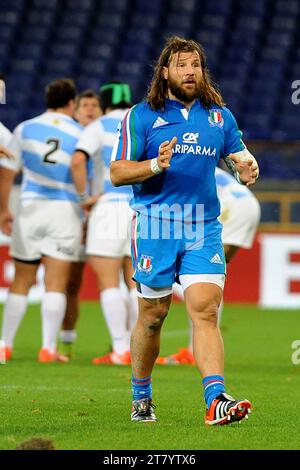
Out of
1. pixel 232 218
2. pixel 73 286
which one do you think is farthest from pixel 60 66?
pixel 232 218

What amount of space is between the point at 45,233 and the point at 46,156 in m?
0.63

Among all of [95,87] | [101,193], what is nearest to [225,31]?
[95,87]

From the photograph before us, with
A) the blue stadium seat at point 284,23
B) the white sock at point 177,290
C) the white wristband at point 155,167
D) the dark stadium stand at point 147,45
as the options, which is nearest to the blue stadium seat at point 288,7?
the dark stadium stand at point 147,45

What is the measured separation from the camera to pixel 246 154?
6012 millimetres

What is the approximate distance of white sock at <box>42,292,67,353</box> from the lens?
9312 mm

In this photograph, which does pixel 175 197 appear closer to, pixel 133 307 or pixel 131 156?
pixel 131 156

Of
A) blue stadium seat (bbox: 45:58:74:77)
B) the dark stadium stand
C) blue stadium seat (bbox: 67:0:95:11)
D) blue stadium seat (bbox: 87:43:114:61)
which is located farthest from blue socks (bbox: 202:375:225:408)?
blue stadium seat (bbox: 67:0:95:11)

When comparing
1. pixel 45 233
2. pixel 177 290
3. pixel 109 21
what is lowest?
pixel 177 290

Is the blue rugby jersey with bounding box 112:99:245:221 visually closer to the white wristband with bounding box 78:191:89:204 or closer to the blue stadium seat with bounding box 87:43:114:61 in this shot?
the white wristband with bounding box 78:191:89:204

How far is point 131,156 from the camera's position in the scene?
580cm

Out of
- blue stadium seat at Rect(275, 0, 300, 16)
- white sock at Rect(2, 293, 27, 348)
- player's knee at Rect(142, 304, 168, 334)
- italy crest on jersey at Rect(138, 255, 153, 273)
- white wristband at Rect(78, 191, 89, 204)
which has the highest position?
blue stadium seat at Rect(275, 0, 300, 16)

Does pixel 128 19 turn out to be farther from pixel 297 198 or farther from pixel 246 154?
pixel 246 154

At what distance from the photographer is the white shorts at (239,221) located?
9281 mm

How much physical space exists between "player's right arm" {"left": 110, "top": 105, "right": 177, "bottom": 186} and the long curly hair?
0.10 m
